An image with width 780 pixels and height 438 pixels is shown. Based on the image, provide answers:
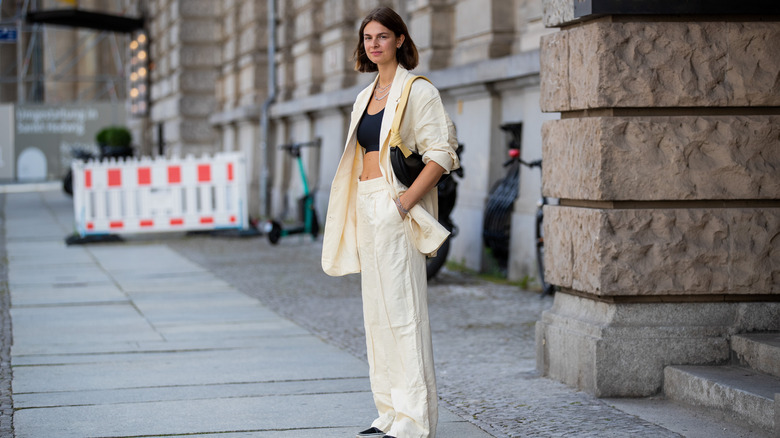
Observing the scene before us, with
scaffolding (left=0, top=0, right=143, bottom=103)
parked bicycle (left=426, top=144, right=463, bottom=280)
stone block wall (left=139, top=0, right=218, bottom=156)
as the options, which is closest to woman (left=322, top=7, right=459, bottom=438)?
parked bicycle (left=426, top=144, right=463, bottom=280)

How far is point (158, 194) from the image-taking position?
15281 mm

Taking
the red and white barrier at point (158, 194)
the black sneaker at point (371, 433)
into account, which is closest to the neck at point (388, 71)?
the black sneaker at point (371, 433)

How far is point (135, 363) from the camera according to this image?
21.5 ft

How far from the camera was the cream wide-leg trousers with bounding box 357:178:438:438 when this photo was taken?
174 inches

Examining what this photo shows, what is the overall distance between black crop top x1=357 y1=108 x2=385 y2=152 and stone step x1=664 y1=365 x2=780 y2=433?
1818 mm

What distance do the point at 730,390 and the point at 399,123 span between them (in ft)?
6.03

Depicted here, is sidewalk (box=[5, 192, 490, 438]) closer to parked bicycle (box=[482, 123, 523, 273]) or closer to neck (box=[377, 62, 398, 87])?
neck (box=[377, 62, 398, 87])

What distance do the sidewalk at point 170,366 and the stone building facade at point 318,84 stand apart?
5.66ft

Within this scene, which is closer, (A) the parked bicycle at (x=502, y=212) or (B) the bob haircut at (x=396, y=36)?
(B) the bob haircut at (x=396, y=36)

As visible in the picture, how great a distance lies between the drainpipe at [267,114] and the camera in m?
19.5

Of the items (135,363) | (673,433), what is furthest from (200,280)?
(673,433)

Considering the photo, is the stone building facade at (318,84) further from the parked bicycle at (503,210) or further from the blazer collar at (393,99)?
the blazer collar at (393,99)

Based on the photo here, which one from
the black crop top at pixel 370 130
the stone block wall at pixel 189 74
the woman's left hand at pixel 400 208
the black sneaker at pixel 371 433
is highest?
the stone block wall at pixel 189 74

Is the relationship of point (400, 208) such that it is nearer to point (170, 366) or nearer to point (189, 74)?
point (170, 366)
